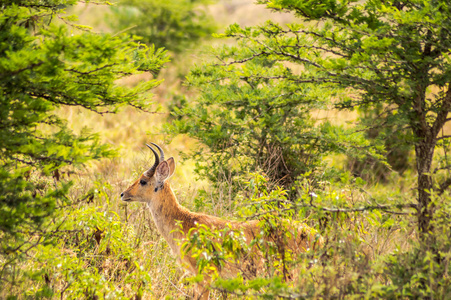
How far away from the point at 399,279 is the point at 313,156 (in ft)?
14.3

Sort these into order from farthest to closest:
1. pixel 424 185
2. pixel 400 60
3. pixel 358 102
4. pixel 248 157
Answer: pixel 248 157 < pixel 358 102 < pixel 400 60 < pixel 424 185

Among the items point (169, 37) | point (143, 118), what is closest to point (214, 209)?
point (143, 118)

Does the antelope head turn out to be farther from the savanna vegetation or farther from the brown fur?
the savanna vegetation

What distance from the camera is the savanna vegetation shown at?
418cm

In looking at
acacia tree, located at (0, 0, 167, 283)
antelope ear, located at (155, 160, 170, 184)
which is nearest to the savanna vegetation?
acacia tree, located at (0, 0, 167, 283)

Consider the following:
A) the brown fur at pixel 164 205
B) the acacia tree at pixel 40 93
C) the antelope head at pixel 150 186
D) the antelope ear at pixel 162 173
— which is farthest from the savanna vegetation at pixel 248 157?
the antelope ear at pixel 162 173

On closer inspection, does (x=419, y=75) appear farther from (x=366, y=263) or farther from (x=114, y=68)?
(x=114, y=68)

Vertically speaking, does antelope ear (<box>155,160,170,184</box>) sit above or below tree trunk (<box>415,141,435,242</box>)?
below

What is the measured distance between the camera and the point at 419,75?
562 centimetres

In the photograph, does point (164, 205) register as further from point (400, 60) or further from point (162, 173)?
point (400, 60)

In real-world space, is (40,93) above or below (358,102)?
above

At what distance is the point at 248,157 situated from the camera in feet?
28.6

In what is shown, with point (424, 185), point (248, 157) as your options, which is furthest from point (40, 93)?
point (248, 157)

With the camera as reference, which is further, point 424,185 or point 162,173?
point 162,173
